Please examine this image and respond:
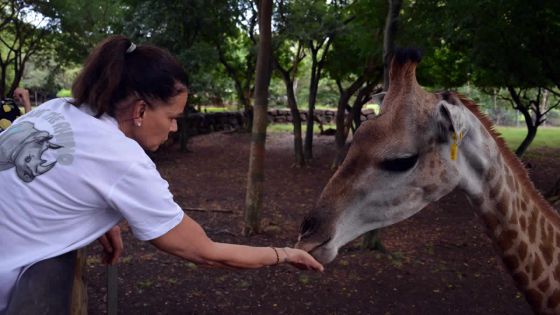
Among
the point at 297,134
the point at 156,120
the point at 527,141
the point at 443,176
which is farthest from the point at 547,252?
the point at 297,134

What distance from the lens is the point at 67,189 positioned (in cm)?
153

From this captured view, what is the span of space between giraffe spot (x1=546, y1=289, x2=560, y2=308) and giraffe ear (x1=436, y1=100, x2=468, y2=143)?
951 millimetres

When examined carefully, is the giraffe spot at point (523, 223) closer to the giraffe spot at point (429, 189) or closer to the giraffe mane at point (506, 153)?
the giraffe mane at point (506, 153)

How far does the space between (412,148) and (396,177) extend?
0.17m

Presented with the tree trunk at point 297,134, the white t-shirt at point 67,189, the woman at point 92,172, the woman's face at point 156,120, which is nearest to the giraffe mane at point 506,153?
the woman's face at point 156,120

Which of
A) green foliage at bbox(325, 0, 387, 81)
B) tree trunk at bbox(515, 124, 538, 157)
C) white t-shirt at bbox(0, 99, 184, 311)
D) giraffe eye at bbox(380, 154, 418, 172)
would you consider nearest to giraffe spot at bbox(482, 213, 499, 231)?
giraffe eye at bbox(380, 154, 418, 172)

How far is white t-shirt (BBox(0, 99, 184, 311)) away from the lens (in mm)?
1521

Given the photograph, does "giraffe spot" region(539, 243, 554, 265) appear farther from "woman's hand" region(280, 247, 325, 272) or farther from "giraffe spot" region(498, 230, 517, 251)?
"woman's hand" region(280, 247, 325, 272)

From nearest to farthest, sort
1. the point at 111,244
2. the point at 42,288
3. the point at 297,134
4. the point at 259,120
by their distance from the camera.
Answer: the point at 42,288
the point at 111,244
the point at 259,120
the point at 297,134

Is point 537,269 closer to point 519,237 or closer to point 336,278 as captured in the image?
point 519,237

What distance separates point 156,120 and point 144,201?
35 centimetres

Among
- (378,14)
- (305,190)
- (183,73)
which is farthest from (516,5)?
(183,73)

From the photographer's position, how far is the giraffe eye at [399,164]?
7.64 feet

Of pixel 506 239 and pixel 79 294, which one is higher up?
pixel 506 239
